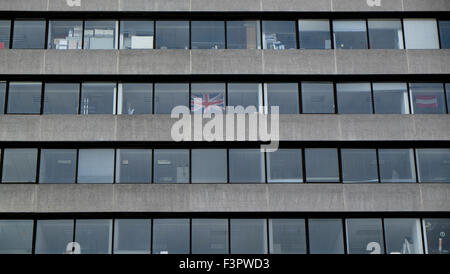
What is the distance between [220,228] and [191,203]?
157cm

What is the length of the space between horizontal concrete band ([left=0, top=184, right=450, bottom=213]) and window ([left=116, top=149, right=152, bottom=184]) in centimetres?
54

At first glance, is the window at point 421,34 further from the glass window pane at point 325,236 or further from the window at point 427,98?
the glass window pane at point 325,236

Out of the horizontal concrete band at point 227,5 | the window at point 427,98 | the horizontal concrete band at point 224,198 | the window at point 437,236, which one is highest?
the horizontal concrete band at point 227,5

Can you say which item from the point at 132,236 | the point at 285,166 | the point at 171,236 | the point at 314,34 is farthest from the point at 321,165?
the point at 132,236

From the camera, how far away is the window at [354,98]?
1040 inches

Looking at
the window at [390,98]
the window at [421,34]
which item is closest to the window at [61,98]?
the window at [390,98]

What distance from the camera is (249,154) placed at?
84.5 ft

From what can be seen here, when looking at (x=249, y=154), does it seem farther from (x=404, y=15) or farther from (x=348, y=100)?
(x=404, y=15)

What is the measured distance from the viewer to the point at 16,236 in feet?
80.9

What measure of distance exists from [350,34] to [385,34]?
1587 mm

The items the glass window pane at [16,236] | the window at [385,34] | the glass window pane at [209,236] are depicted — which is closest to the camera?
the glass window pane at [16,236]

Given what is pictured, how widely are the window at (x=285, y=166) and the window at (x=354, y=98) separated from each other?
→ 9.47 feet

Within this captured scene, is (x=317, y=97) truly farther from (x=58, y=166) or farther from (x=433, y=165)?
(x=58, y=166)
